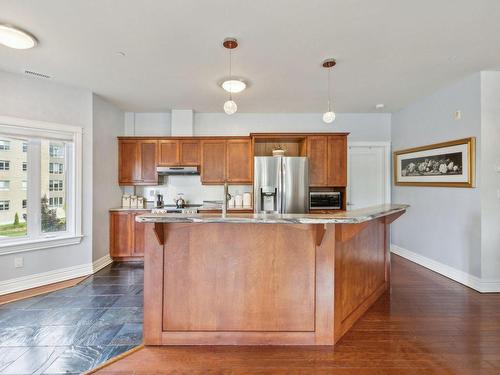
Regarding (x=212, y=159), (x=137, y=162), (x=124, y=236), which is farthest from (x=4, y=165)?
(x=212, y=159)

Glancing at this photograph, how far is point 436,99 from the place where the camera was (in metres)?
3.73

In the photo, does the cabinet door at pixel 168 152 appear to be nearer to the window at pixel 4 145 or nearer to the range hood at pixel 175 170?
the range hood at pixel 175 170

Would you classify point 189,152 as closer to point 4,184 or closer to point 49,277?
point 4,184

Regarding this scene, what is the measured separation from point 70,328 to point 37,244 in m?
1.65

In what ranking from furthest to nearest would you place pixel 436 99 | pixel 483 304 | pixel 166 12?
pixel 436 99 → pixel 483 304 → pixel 166 12

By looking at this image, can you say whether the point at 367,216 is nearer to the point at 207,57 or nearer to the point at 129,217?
the point at 207,57

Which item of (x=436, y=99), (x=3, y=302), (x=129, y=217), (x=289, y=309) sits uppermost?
(x=436, y=99)

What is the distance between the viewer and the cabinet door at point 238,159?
4.50 metres

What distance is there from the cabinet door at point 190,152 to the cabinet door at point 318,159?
6.67ft

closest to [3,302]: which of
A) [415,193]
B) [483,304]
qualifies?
[483,304]

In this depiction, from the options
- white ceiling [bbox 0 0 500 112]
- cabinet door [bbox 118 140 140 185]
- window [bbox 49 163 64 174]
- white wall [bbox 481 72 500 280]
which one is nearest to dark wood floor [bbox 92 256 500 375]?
white wall [bbox 481 72 500 280]

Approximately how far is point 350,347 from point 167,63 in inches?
132

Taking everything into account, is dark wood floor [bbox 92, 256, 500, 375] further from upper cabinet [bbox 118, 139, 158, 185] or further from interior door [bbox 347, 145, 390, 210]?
upper cabinet [bbox 118, 139, 158, 185]

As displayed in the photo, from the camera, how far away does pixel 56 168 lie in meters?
3.49
